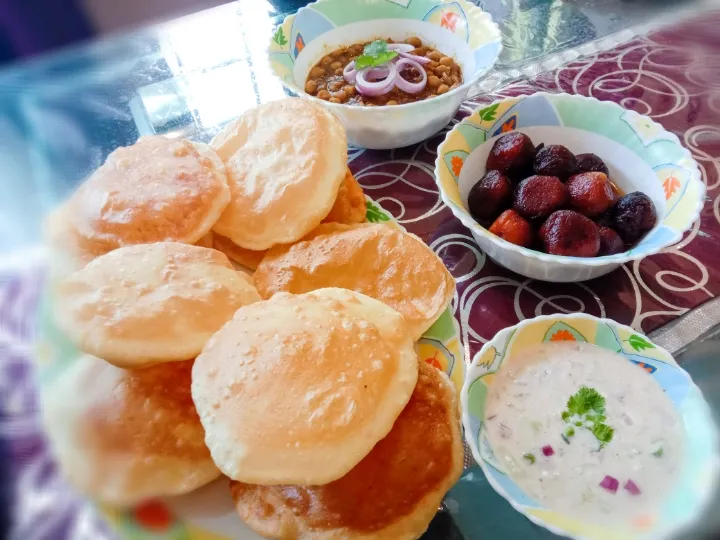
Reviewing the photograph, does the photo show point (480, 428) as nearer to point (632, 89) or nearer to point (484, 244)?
point (484, 244)

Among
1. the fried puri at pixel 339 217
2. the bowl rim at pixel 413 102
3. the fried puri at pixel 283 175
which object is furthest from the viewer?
the bowl rim at pixel 413 102

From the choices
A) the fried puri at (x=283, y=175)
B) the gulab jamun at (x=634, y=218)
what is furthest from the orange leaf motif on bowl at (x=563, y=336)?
the fried puri at (x=283, y=175)

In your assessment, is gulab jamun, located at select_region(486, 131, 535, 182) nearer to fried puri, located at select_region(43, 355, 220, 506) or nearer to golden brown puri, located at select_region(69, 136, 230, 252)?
golden brown puri, located at select_region(69, 136, 230, 252)

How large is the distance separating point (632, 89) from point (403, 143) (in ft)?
4.16

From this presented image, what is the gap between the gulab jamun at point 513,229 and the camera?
1.68 meters

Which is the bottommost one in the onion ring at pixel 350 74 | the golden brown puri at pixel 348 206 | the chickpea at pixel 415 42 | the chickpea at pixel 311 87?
the golden brown puri at pixel 348 206

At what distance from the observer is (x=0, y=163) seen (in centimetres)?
80

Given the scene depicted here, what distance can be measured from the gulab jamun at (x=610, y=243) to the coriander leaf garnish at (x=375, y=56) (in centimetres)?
125

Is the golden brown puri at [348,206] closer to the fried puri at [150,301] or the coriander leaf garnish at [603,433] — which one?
the fried puri at [150,301]

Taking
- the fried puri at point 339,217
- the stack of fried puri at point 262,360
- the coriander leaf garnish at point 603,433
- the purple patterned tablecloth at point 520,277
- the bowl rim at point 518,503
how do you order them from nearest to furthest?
the purple patterned tablecloth at point 520,277 < the bowl rim at point 518,503 < the stack of fried puri at point 262,360 < the coriander leaf garnish at point 603,433 < the fried puri at point 339,217

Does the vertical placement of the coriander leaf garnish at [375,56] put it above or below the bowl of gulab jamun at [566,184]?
above

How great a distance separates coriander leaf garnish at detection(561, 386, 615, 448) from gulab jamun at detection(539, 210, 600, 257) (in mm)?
477

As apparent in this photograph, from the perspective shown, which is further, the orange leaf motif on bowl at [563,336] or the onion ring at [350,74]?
the onion ring at [350,74]

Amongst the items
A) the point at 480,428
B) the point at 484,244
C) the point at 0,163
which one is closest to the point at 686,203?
the point at 484,244
